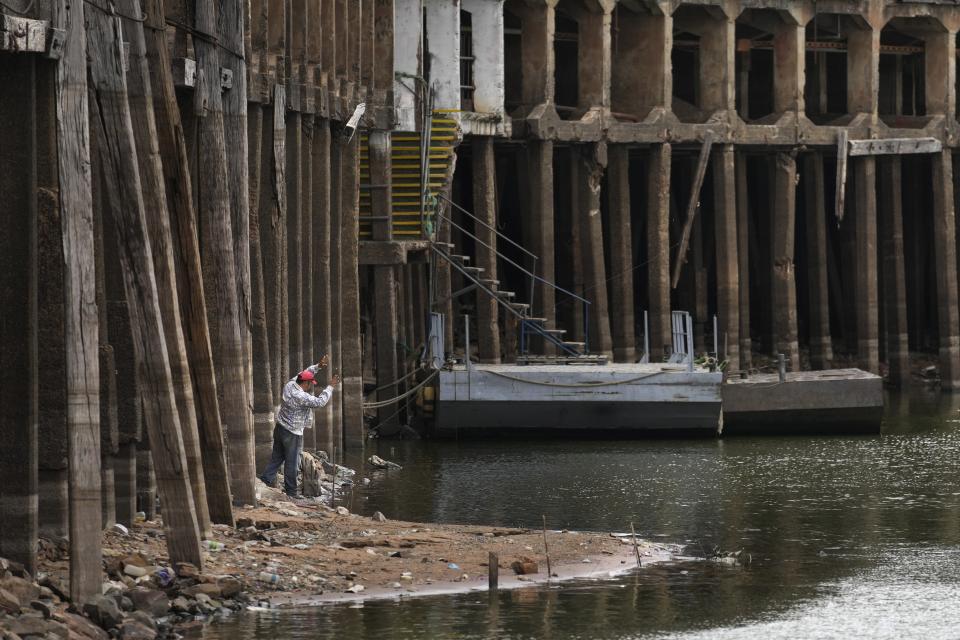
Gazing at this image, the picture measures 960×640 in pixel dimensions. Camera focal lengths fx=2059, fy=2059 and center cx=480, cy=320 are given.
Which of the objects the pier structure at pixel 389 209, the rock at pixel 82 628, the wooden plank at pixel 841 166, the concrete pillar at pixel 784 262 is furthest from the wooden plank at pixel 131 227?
the wooden plank at pixel 841 166

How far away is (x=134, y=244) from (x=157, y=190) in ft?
2.21

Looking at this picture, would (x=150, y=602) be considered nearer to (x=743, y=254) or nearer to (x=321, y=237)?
(x=321, y=237)

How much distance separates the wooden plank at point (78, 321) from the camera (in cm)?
1348

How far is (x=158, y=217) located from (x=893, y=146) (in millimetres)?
23479

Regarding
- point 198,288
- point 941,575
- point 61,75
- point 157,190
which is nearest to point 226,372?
point 198,288

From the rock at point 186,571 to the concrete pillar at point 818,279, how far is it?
75.6 ft

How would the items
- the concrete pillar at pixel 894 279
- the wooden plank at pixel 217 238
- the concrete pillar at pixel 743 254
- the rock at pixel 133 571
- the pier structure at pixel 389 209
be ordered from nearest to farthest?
the pier structure at pixel 389 209 → the rock at pixel 133 571 → the wooden plank at pixel 217 238 → the concrete pillar at pixel 743 254 → the concrete pillar at pixel 894 279

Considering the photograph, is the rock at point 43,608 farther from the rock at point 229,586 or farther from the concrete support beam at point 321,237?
the concrete support beam at point 321,237

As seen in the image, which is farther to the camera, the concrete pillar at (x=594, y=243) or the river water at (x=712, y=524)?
the concrete pillar at (x=594, y=243)

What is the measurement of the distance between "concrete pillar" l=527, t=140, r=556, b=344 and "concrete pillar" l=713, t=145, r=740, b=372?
10.6ft

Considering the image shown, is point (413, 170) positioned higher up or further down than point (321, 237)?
higher up

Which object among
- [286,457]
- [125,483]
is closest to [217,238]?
[125,483]

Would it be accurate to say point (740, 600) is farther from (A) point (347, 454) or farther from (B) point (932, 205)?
(B) point (932, 205)

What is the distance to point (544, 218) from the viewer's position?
33.1m
